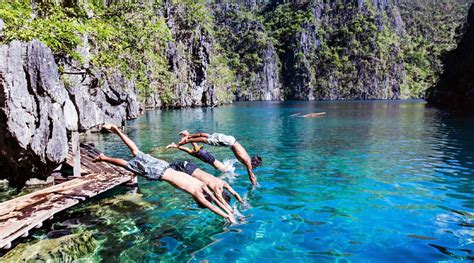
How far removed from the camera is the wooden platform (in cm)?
766

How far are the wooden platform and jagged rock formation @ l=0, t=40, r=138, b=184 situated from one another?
4.17ft

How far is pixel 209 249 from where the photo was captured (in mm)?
7891

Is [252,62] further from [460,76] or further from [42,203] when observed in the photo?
[42,203]

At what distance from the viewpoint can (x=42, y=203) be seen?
9.24 meters

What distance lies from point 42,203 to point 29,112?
Result: 2842 mm

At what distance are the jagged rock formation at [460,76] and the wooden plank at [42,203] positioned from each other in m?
66.0

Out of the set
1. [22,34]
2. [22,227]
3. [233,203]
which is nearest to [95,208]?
[22,227]

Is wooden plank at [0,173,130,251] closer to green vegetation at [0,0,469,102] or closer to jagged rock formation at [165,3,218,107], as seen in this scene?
green vegetation at [0,0,469,102]

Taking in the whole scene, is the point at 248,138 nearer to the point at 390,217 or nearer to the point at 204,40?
the point at 390,217

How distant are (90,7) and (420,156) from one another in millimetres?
19343

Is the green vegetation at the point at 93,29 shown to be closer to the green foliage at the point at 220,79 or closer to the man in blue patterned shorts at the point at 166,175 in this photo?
the man in blue patterned shorts at the point at 166,175

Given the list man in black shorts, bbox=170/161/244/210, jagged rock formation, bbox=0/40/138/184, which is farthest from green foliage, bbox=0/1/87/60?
man in black shorts, bbox=170/161/244/210

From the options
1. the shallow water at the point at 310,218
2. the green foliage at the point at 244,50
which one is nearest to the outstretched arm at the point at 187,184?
the shallow water at the point at 310,218

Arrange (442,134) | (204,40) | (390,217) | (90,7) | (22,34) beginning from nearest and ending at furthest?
(390,217)
(22,34)
(90,7)
(442,134)
(204,40)
